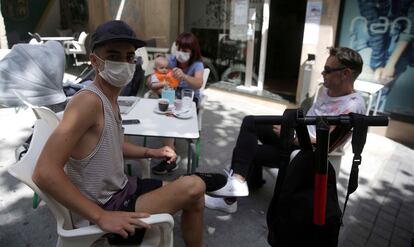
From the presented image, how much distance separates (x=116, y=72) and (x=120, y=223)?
→ 0.70 meters

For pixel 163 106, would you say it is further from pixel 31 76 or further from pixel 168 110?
pixel 31 76

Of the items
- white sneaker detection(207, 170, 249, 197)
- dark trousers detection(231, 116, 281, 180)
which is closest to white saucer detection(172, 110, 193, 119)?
dark trousers detection(231, 116, 281, 180)

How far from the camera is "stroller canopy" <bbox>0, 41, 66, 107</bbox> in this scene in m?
2.70

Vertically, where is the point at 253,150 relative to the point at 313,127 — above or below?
below

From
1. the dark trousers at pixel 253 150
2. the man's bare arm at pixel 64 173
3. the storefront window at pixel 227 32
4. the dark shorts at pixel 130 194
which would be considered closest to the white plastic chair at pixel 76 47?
the storefront window at pixel 227 32

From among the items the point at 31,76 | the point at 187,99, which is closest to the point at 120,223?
the point at 187,99

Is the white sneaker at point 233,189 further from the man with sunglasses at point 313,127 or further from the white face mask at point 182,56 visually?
the white face mask at point 182,56

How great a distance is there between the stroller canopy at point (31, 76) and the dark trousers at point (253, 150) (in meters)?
1.60

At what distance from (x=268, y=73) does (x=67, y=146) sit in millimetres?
7207

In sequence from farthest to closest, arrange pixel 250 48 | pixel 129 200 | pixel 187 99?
pixel 250 48
pixel 187 99
pixel 129 200

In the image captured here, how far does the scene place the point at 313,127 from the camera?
2.44 m

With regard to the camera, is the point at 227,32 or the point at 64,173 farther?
the point at 227,32

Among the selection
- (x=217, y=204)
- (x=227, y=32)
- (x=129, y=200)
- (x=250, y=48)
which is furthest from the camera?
(x=227, y=32)

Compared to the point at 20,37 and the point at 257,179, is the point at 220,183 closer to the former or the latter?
the point at 257,179
